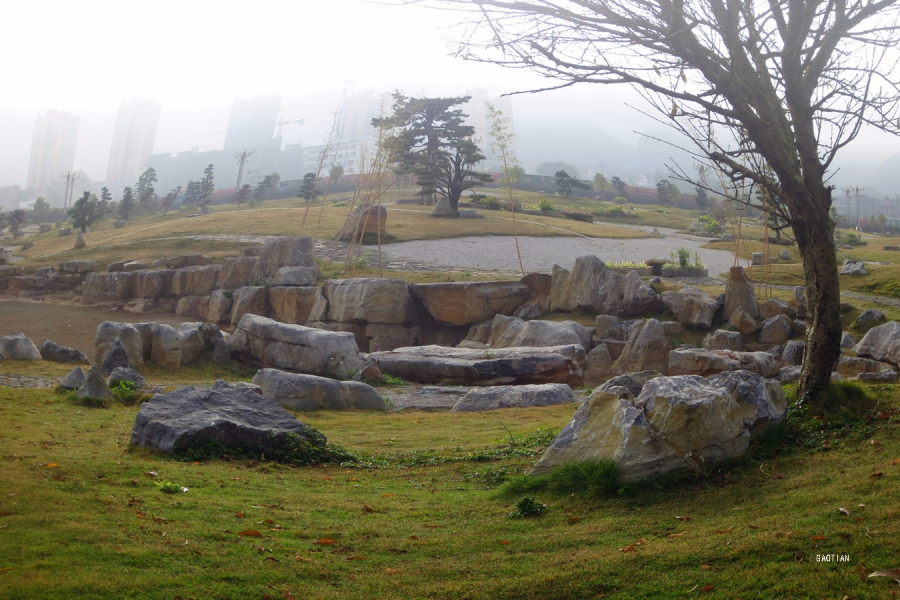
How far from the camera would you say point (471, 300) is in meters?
23.5

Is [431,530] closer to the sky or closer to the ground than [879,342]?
closer to the ground

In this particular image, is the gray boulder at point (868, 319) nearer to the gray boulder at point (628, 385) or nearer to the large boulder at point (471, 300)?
the large boulder at point (471, 300)

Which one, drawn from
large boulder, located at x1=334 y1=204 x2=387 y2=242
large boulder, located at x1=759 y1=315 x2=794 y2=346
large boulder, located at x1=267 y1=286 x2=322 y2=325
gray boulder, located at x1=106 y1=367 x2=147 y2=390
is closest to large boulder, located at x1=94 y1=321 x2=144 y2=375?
gray boulder, located at x1=106 y1=367 x2=147 y2=390

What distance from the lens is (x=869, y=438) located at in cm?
648

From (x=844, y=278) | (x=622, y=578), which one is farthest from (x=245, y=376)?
(x=844, y=278)

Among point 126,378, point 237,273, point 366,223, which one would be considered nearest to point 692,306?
point 126,378

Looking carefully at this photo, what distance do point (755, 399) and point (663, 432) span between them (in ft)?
3.67

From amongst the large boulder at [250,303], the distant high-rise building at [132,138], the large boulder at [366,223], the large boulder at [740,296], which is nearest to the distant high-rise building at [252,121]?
the distant high-rise building at [132,138]

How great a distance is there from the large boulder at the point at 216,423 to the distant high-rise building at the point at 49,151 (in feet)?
382

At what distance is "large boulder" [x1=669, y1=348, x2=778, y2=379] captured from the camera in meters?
15.4

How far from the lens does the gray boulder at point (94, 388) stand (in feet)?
38.6

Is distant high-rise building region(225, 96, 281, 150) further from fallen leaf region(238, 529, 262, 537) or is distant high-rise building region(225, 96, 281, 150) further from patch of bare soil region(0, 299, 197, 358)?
fallen leaf region(238, 529, 262, 537)

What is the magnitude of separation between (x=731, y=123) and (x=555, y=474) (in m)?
3.78

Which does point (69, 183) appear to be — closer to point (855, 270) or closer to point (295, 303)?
point (295, 303)
